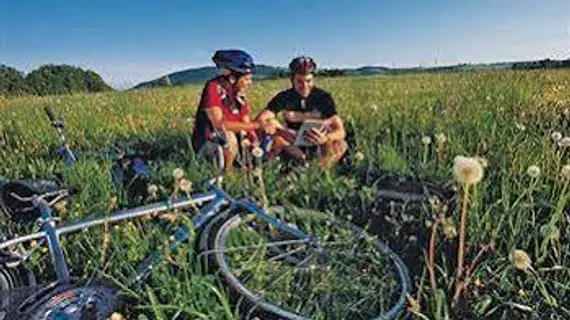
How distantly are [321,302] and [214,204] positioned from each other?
95 cm

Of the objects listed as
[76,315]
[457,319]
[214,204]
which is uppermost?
[214,204]

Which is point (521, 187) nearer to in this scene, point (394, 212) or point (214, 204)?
point (394, 212)

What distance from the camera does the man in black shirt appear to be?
270 inches

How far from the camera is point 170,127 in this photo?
9.09 meters

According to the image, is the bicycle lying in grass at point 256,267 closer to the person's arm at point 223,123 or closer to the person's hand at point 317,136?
the person's arm at point 223,123

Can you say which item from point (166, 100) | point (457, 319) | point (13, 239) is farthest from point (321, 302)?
point (166, 100)

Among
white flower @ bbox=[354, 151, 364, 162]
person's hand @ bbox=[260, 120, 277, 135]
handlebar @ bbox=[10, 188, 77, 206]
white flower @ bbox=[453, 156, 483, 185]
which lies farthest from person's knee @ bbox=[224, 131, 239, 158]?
white flower @ bbox=[453, 156, 483, 185]

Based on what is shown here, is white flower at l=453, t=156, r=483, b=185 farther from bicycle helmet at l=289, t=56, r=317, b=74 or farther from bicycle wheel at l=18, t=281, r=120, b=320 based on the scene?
bicycle helmet at l=289, t=56, r=317, b=74

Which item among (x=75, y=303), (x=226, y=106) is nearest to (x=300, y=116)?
(x=226, y=106)

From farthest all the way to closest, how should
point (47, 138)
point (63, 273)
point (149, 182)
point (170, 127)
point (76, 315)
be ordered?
point (170, 127) < point (47, 138) < point (149, 182) < point (63, 273) < point (76, 315)

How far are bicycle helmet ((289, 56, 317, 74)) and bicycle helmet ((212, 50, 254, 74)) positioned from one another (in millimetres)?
518

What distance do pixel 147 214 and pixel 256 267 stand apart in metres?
0.77

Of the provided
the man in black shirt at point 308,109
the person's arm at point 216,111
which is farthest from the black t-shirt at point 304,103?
the person's arm at point 216,111

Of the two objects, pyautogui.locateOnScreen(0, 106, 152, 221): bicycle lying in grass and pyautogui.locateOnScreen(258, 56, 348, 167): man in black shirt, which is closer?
pyautogui.locateOnScreen(0, 106, 152, 221): bicycle lying in grass
